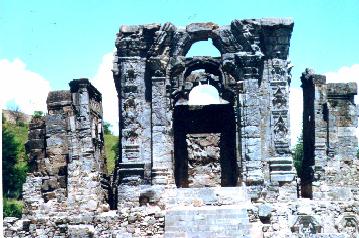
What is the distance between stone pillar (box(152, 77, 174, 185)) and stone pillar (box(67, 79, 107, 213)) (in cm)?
146

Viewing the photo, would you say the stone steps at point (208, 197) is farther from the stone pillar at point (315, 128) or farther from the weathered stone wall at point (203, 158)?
the weathered stone wall at point (203, 158)

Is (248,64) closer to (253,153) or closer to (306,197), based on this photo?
(253,153)

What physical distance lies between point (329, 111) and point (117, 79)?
5435 millimetres

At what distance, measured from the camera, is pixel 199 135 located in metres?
19.5

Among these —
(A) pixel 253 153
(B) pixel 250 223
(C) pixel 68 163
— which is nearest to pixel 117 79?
(C) pixel 68 163

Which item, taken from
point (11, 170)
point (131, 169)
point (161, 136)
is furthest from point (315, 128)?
point (11, 170)

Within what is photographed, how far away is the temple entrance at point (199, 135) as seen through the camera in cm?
1911

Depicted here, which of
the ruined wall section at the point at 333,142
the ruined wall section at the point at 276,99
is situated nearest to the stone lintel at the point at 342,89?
the ruined wall section at the point at 333,142

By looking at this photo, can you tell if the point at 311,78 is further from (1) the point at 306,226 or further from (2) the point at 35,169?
(2) the point at 35,169

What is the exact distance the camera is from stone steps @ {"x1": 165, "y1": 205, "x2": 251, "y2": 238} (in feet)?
43.2

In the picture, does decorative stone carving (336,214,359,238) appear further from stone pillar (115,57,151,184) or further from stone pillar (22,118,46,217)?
stone pillar (22,118,46,217)

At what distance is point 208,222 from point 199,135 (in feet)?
20.7

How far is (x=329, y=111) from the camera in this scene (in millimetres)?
16281

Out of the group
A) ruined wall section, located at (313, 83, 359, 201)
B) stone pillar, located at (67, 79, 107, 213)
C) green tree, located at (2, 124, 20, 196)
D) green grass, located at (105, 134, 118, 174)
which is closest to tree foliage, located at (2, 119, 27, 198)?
green tree, located at (2, 124, 20, 196)
